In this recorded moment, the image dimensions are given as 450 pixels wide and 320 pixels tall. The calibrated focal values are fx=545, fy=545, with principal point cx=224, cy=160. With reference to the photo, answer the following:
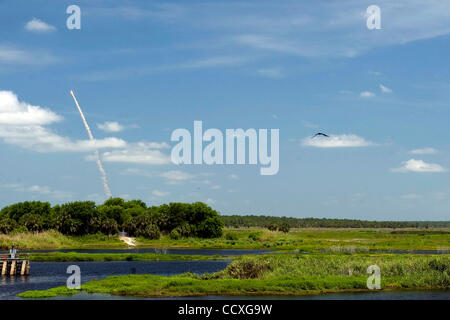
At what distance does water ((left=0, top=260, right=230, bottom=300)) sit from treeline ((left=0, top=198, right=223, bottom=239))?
180 ft

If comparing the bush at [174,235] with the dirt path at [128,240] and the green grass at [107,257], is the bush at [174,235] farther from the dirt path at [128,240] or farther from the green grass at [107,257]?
the green grass at [107,257]

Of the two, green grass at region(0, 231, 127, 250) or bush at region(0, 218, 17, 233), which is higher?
bush at region(0, 218, 17, 233)

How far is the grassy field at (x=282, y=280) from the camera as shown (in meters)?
54.1

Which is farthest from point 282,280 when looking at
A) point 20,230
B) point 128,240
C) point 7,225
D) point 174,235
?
point 7,225

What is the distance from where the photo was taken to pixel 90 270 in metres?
78.0

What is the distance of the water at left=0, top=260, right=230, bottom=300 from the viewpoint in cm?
6141

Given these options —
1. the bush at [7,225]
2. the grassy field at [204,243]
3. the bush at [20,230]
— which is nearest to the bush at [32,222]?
the bush at [7,225]

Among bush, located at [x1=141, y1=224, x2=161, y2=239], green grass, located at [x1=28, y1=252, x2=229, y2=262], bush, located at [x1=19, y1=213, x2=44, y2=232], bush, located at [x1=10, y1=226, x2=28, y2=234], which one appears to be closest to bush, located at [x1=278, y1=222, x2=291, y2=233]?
bush, located at [x1=141, y1=224, x2=161, y2=239]

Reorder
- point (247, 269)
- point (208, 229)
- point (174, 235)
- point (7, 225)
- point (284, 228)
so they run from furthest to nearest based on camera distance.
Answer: point (284, 228) < point (208, 229) < point (174, 235) < point (7, 225) < point (247, 269)

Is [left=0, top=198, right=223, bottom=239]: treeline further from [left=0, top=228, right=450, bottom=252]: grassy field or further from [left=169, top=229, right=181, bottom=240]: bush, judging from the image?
[left=0, top=228, right=450, bottom=252]: grassy field

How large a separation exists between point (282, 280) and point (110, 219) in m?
97.6

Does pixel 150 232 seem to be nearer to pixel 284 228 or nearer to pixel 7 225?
pixel 7 225
